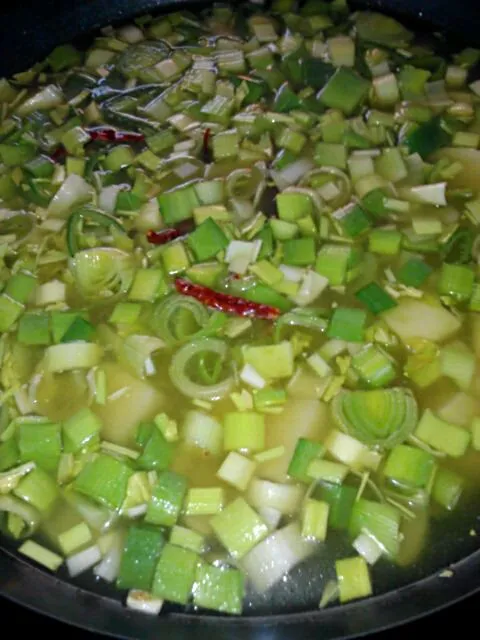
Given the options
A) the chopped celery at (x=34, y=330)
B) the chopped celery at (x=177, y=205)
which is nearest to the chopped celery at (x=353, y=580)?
the chopped celery at (x=34, y=330)

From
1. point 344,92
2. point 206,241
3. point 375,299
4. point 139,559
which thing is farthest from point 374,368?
point 344,92

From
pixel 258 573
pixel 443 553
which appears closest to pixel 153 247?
pixel 258 573

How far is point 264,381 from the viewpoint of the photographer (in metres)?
1.91

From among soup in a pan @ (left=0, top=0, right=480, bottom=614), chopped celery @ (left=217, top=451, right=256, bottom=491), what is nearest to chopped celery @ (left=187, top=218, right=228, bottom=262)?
soup in a pan @ (left=0, top=0, right=480, bottom=614)

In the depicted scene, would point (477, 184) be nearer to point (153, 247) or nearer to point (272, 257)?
point (272, 257)

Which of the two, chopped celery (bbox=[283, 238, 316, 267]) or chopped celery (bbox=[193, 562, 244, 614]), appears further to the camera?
chopped celery (bbox=[283, 238, 316, 267])

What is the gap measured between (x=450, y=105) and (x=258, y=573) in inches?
71.4

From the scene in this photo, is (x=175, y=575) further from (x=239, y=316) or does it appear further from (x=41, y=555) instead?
(x=239, y=316)

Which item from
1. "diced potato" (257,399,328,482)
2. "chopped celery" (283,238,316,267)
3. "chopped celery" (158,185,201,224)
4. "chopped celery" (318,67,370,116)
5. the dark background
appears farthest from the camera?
"chopped celery" (318,67,370,116)

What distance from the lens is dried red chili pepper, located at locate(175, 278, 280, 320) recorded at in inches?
80.0

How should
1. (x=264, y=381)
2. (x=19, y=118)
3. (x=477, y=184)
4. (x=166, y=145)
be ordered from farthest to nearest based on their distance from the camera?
(x=19, y=118) → (x=166, y=145) → (x=477, y=184) → (x=264, y=381)

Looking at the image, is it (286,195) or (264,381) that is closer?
(264,381)

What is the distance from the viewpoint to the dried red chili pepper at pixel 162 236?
2.24m

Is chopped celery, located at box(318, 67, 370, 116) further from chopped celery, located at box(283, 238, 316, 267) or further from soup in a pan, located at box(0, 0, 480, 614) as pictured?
chopped celery, located at box(283, 238, 316, 267)
